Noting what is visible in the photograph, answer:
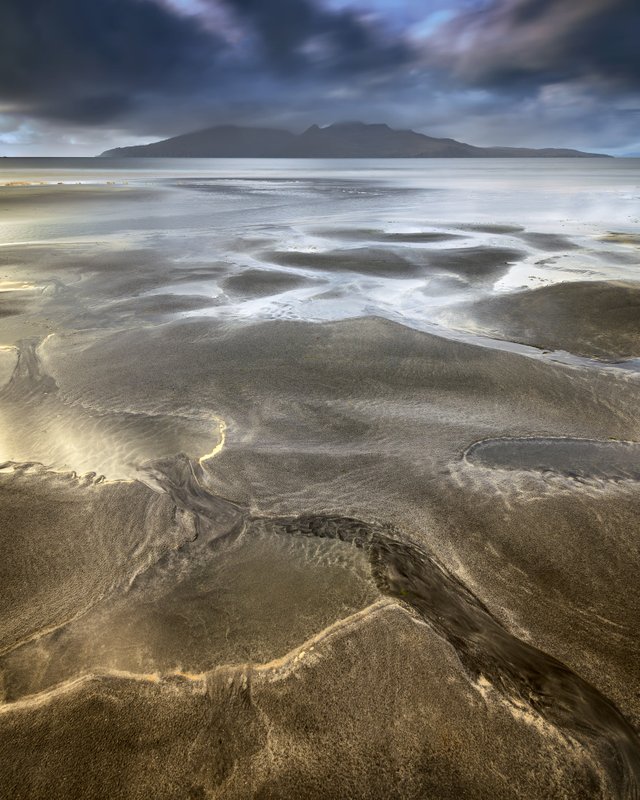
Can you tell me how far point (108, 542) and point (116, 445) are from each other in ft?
5.28

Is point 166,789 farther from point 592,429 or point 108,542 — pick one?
point 592,429

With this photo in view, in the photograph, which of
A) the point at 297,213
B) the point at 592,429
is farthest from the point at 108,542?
the point at 297,213

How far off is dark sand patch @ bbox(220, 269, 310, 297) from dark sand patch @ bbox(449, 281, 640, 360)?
4019 mm

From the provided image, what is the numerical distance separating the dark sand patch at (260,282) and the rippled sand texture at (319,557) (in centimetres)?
236

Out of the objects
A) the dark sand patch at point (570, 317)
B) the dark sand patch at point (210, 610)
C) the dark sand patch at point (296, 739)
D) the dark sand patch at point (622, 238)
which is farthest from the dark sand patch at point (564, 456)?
the dark sand patch at point (622, 238)

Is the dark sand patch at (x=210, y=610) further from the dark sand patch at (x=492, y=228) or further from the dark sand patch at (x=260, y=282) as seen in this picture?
the dark sand patch at (x=492, y=228)

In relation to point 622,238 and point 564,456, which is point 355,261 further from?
point 622,238

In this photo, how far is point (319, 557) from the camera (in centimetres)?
374

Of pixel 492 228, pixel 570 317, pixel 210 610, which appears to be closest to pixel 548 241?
pixel 492 228

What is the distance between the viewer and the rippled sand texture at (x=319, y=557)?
250cm

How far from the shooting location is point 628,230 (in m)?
21.7

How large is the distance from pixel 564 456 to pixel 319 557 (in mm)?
2852

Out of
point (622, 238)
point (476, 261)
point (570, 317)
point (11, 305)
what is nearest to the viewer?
point (570, 317)

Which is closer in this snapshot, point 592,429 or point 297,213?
point 592,429
